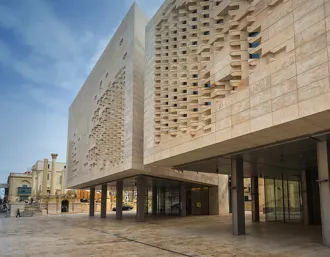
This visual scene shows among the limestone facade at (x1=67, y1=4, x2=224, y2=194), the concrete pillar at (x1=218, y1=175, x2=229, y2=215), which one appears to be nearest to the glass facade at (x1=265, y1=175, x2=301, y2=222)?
the limestone facade at (x1=67, y1=4, x2=224, y2=194)

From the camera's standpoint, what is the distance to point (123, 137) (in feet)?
84.6

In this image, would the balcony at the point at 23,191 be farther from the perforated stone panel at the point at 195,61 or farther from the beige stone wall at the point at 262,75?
the beige stone wall at the point at 262,75

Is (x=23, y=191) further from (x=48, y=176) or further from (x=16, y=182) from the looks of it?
(x=48, y=176)

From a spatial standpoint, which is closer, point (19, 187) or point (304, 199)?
point (304, 199)

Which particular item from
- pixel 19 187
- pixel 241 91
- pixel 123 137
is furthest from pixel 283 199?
pixel 19 187

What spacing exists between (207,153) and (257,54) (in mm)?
5683

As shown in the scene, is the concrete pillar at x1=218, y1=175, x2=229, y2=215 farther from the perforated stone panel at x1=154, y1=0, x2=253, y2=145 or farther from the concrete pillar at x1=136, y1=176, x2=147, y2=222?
the perforated stone panel at x1=154, y1=0, x2=253, y2=145

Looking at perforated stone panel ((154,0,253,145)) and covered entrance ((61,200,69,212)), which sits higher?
perforated stone panel ((154,0,253,145))

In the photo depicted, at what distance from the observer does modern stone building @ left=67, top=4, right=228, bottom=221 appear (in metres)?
25.0

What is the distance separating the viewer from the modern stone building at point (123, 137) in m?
25.0

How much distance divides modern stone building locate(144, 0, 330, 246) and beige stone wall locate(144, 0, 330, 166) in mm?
35

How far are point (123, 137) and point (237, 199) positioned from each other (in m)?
11.5

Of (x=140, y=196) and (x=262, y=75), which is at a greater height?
(x=262, y=75)

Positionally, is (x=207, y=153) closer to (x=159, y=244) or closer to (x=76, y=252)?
(x=159, y=244)
